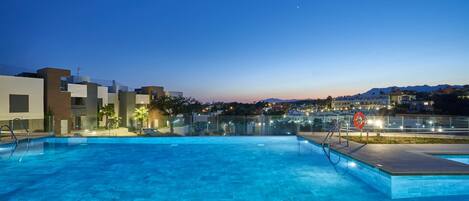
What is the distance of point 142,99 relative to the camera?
38344 mm

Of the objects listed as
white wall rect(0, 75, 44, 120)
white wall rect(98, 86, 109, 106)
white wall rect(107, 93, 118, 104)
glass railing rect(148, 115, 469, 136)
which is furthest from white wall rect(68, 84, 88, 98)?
glass railing rect(148, 115, 469, 136)

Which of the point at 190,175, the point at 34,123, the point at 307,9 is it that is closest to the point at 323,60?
the point at 307,9

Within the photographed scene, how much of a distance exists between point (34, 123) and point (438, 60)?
91.3ft

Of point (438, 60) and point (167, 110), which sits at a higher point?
point (438, 60)

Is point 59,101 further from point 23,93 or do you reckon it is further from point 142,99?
point 142,99

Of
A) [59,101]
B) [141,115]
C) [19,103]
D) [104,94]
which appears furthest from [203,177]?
[141,115]

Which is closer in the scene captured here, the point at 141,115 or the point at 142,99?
the point at 141,115

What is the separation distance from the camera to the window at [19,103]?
71.6 ft

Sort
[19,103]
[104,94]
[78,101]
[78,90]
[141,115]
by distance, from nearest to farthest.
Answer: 1. [19,103]
2. [78,90]
3. [78,101]
4. [104,94]
5. [141,115]

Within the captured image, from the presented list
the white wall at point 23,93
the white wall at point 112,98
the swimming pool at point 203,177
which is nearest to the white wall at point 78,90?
the white wall at point 23,93

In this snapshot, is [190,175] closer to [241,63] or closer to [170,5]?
[170,5]

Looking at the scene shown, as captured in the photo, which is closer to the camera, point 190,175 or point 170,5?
point 190,175

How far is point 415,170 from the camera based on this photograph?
520 centimetres

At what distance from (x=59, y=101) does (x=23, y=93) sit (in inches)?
118
